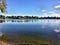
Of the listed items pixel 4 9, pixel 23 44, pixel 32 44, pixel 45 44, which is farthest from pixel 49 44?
pixel 4 9

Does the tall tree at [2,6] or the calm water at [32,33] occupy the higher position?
the tall tree at [2,6]

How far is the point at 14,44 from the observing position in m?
13.4

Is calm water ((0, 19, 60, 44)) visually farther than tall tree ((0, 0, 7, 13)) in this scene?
Yes

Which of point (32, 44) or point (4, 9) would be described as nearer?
point (32, 44)

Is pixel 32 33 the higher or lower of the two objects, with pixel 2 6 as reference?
lower

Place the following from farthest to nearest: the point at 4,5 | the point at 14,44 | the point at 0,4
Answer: the point at 4,5
the point at 0,4
the point at 14,44

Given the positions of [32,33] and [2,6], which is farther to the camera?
[32,33]

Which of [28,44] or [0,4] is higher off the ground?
[0,4]

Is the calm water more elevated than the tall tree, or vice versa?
the tall tree

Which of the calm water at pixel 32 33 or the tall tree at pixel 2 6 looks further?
the calm water at pixel 32 33

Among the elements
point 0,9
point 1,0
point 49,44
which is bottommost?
point 49,44

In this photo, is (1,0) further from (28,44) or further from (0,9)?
(28,44)

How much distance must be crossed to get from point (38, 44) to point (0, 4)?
23.3ft

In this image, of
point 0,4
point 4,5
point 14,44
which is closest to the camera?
point 14,44
